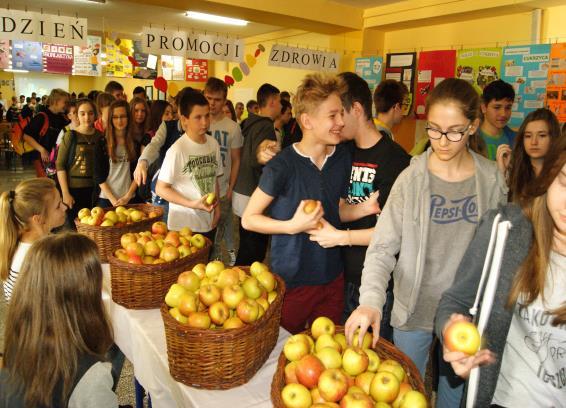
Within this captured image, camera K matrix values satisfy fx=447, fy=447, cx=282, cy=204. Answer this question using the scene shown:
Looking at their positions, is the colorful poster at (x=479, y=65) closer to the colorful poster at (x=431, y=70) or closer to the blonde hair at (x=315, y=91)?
the colorful poster at (x=431, y=70)

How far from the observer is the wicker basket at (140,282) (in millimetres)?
2018

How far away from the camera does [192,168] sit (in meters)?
3.14

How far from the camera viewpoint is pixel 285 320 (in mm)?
2150

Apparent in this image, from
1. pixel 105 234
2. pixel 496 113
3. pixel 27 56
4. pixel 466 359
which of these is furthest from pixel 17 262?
pixel 27 56

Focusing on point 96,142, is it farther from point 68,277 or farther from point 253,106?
point 253,106

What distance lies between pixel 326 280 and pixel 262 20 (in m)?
6.18

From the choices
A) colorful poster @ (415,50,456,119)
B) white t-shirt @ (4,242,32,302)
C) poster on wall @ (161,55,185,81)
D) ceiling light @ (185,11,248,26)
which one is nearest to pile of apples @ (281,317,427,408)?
white t-shirt @ (4,242,32,302)

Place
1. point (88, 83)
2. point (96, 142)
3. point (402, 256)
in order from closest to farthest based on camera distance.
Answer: point (402, 256), point (96, 142), point (88, 83)

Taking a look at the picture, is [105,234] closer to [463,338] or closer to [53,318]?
[53,318]

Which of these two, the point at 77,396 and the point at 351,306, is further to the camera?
the point at 351,306

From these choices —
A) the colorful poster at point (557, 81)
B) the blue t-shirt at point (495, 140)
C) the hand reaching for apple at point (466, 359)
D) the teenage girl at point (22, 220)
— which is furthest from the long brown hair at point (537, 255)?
the colorful poster at point (557, 81)

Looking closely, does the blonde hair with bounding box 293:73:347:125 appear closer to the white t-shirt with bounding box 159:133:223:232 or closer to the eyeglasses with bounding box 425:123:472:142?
the eyeglasses with bounding box 425:123:472:142

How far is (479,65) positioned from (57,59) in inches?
514

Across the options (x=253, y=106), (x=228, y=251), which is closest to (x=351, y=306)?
(x=228, y=251)
